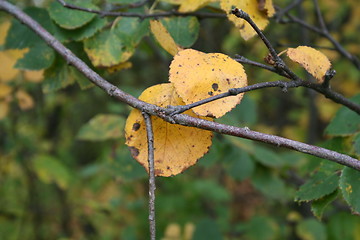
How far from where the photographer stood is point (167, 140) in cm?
62

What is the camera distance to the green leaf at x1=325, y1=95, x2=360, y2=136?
795 mm

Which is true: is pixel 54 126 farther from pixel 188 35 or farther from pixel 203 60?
pixel 203 60

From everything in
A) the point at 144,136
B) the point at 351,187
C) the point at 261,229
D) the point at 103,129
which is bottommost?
the point at 351,187

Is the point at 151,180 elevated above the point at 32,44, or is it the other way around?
the point at 32,44

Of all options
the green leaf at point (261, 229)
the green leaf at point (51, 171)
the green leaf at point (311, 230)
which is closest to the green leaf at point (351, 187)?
the green leaf at point (311, 230)

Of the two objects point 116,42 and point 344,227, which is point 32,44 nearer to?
point 116,42

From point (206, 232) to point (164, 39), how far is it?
1.17 meters

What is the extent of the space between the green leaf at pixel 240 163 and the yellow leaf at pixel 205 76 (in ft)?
2.47

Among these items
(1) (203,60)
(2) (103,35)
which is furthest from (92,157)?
(1) (203,60)

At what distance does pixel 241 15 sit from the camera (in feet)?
1.69

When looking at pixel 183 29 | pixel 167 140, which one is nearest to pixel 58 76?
pixel 183 29

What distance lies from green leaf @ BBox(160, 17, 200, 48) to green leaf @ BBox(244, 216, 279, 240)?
1.38 m

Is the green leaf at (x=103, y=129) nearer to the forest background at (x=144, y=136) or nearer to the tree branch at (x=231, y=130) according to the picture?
the forest background at (x=144, y=136)

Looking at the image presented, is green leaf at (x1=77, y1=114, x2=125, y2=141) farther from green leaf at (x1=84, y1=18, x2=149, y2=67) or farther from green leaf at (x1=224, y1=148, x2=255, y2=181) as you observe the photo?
green leaf at (x1=84, y1=18, x2=149, y2=67)
